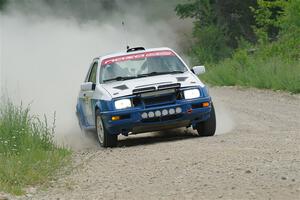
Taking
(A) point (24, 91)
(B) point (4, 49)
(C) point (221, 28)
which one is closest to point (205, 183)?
(A) point (24, 91)

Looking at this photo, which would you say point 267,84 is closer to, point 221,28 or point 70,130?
point 70,130

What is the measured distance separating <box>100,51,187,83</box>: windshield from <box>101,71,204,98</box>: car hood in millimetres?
294

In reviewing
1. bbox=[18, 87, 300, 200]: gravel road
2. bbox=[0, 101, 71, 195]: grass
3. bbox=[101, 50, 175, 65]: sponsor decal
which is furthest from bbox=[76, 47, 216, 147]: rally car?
bbox=[0, 101, 71, 195]: grass

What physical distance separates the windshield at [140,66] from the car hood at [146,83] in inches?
11.6

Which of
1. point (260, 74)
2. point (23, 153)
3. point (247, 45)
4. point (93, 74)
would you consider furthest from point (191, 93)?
point (247, 45)

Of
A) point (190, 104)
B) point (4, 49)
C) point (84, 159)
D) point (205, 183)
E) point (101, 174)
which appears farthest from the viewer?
point (4, 49)

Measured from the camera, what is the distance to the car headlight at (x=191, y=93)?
44.5 ft

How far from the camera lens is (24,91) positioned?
26.4m

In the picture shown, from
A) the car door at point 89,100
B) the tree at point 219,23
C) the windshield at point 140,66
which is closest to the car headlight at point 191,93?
the windshield at point 140,66

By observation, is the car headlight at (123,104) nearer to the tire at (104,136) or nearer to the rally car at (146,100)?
the rally car at (146,100)

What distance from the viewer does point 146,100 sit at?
1345cm

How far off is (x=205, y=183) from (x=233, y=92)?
15799mm

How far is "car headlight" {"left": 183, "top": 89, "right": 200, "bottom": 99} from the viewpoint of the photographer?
44.5 ft

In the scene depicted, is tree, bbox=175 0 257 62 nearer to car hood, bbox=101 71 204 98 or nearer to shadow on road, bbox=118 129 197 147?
shadow on road, bbox=118 129 197 147
